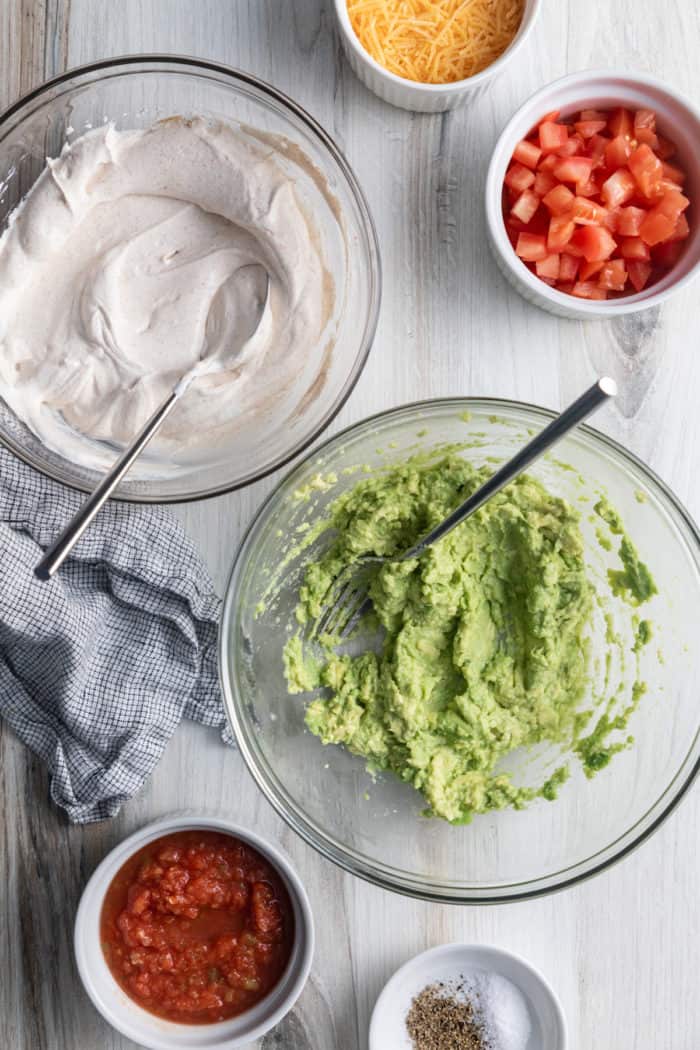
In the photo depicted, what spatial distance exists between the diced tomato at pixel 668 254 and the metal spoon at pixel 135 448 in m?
0.69

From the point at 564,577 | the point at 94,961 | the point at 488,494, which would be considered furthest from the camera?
the point at 94,961

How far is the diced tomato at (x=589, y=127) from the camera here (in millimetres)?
1828

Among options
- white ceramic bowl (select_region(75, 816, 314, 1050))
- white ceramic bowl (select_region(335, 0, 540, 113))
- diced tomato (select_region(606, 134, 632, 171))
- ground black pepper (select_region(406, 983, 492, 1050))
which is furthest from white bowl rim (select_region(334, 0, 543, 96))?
ground black pepper (select_region(406, 983, 492, 1050))

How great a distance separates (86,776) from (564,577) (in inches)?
37.1

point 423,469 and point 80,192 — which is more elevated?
point 80,192

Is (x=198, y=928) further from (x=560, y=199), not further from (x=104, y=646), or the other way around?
(x=560, y=199)

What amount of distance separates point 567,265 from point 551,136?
22 centimetres

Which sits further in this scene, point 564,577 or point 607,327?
point 607,327

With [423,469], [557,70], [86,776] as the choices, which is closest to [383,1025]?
[86,776]

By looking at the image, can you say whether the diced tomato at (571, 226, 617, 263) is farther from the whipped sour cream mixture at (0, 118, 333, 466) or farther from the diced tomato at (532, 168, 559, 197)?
the whipped sour cream mixture at (0, 118, 333, 466)

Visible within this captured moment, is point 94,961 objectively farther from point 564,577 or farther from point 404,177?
point 404,177

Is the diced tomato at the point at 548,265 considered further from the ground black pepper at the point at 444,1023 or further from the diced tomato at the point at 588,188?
the ground black pepper at the point at 444,1023

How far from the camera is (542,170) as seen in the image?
1.83 m

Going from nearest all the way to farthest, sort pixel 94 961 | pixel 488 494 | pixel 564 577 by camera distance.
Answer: pixel 488 494 → pixel 564 577 → pixel 94 961
